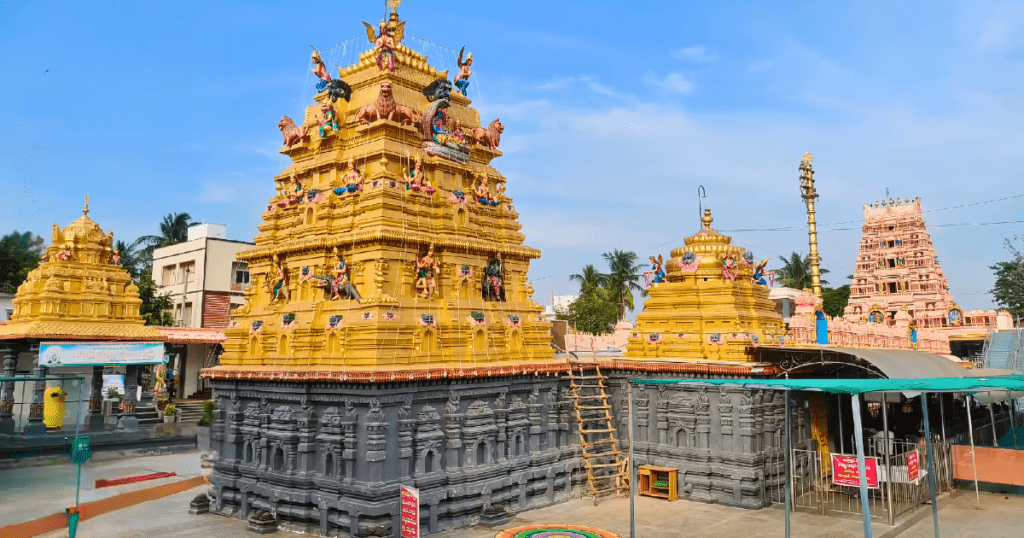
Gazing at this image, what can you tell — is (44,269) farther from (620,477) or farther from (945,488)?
(945,488)

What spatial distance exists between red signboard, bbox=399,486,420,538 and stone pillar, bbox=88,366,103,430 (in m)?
22.9

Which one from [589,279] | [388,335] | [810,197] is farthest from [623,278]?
[388,335]

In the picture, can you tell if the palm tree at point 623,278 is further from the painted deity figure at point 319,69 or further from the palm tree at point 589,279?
the painted deity figure at point 319,69

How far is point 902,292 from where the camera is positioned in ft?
157

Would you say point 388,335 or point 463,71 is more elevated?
point 463,71

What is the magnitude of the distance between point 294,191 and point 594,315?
36.7m

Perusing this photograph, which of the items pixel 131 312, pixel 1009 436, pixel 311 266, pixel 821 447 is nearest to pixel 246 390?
pixel 311 266

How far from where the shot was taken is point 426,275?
17.3 metres

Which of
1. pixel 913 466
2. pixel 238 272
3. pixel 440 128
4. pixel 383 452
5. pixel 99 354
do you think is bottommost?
pixel 913 466

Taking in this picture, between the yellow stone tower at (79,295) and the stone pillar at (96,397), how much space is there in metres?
1.83

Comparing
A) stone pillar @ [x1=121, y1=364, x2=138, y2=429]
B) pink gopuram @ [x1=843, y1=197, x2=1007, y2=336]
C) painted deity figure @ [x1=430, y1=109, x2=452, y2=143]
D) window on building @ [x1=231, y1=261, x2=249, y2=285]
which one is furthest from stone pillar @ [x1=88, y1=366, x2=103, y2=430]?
pink gopuram @ [x1=843, y1=197, x2=1007, y2=336]

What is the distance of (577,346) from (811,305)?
8.83 meters

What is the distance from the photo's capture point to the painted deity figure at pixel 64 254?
31.1 meters

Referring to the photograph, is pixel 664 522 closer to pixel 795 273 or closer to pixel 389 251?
pixel 389 251
